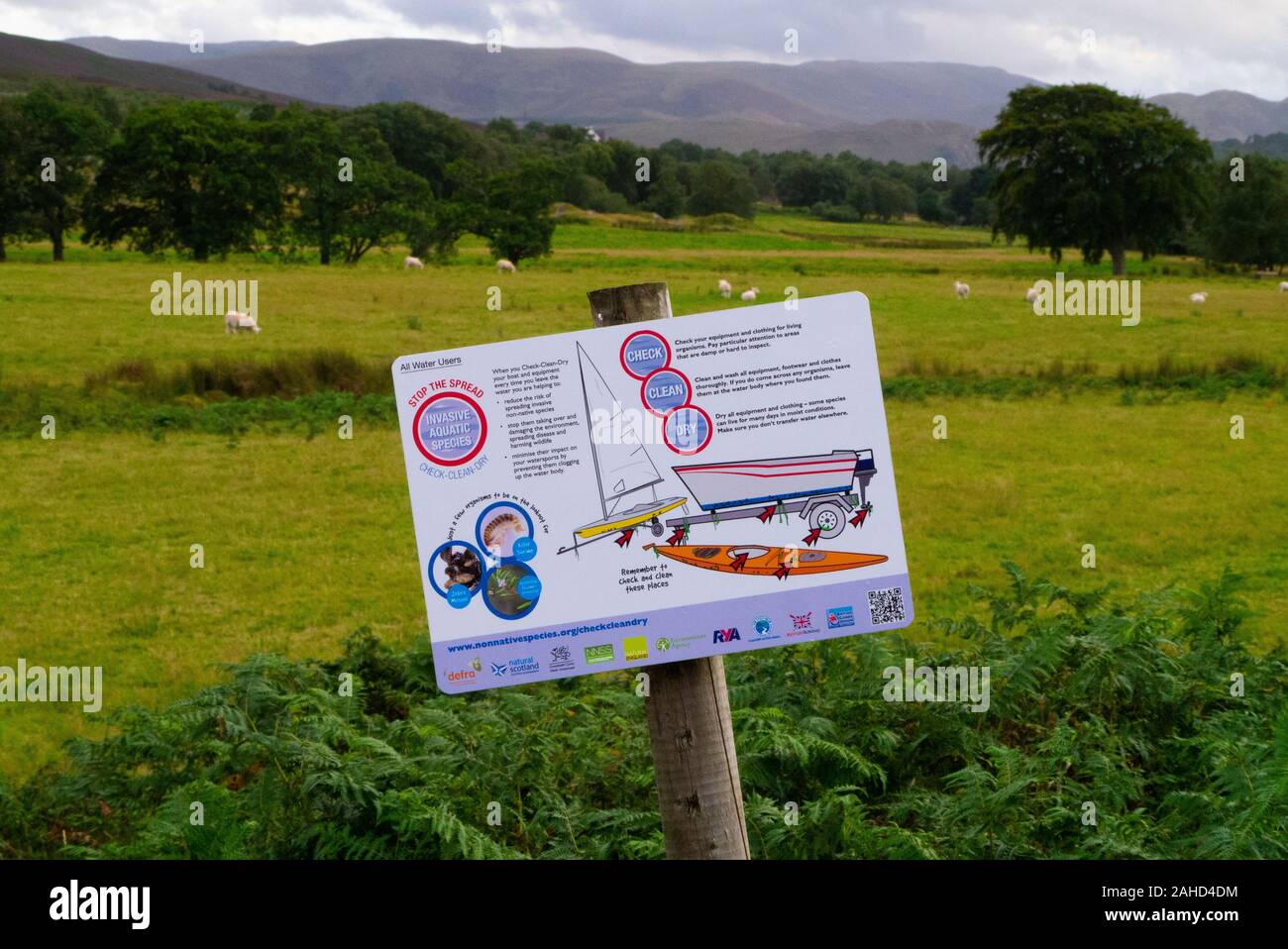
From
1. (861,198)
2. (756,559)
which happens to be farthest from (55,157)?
(756,559)

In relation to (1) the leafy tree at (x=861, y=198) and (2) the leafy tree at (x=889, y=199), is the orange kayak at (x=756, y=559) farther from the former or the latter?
(1) the leafy tree at (x=861, y=198)

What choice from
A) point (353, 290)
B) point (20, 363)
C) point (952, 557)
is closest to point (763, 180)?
point (353, 290)

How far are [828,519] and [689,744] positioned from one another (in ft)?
3.40

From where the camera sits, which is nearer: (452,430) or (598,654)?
(598,654)

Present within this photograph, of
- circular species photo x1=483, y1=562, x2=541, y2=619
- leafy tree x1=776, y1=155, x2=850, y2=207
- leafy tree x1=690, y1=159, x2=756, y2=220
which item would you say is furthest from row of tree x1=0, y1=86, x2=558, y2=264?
leafy tree x1=776, y1=155, x2=850, y2=207

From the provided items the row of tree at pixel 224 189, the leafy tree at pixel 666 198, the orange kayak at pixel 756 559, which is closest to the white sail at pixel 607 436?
the orange kayak at pixel 756 559

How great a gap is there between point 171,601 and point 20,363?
56.3 feet

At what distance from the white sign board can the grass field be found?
4.21m

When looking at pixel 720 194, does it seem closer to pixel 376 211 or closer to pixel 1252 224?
pixel 1252 224

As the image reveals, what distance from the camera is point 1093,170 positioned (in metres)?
70.0

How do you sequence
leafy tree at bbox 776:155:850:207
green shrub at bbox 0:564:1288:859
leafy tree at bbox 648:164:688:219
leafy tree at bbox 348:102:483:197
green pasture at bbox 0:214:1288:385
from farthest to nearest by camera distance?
leafy tree at bbox 776:155:850:207, leafy tree at bbox 348:102:483:197, leafy tree at bbox 648:164:688:219, green pasture at bbox 0:214:1288:385, green shrub at bbox 0:564:1288:859

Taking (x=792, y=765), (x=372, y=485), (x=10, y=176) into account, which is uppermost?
(x=10, y=176)

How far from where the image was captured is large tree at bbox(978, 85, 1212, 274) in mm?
68750

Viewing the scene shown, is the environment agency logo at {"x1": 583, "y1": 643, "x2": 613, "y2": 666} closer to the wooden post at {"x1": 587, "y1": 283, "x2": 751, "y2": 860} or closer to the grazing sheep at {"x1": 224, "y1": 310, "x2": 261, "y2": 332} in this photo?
the wooden post at {"x1": 587, "y1": 283, "x2": 751, "y2": 860}
